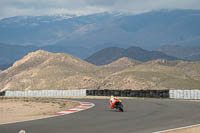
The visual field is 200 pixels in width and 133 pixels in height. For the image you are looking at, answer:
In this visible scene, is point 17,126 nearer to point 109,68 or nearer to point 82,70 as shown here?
point 82,70

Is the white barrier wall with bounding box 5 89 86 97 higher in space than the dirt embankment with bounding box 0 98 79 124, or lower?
higher

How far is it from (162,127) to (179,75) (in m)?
92.5

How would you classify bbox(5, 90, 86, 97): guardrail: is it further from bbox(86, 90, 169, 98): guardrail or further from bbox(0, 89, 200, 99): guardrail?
bbox(86, 90, 169, 98): guardrail

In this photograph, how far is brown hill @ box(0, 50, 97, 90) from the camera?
10894 cm

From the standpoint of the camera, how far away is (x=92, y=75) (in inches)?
4892

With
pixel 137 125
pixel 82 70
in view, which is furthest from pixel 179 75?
pixel 137 125

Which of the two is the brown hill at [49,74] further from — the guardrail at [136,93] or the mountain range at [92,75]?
the guardrail at [136,93]

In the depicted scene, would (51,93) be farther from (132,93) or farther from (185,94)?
(185,94)

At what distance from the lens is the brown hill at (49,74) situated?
109 meters

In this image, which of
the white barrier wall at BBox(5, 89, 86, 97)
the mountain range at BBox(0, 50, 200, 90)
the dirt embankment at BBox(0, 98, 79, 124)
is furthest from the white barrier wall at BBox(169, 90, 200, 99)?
the mountain range at BBox(0, 50, 200, 90)

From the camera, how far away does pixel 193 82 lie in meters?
90.3

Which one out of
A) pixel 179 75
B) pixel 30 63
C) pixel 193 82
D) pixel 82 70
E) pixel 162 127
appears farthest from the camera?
pixel 30 63

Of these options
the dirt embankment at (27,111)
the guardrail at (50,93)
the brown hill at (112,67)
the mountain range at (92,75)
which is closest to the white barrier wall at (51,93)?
the guardrail at (50,93)

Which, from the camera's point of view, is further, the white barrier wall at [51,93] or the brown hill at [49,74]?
the brown hill at [49,74]
